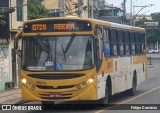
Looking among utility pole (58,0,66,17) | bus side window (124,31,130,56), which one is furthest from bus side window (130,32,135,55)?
utility pole (58,0,66,17)

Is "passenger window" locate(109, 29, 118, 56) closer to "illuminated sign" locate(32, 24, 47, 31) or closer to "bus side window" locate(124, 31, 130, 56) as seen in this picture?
"bus side window" locate(124, 31, 130, 56)

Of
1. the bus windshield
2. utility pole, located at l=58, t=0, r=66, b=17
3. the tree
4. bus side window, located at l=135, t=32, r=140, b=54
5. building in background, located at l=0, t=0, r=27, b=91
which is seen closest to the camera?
the bus windshield

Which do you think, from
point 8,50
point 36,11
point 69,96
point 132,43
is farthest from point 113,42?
point 36,11

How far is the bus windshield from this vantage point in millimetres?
16812

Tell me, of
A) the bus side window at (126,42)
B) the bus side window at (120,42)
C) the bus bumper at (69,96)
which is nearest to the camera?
the bus bumper at (69,96)

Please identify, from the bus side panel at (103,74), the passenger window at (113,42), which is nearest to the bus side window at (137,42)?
the passenger window at (113,42)

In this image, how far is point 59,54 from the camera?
666 inches

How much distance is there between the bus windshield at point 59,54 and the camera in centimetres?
1681

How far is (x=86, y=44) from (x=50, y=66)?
1332 mm

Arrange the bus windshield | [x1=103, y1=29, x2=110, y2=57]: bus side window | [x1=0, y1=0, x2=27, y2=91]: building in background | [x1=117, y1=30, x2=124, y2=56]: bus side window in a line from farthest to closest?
[x1=0, y1=0, x2=27, y2=91]: building in background → [x1=117, y1=30, x2=124, y2=56]: bus side window → [x1=103, y1=29, x2=110, y2=57]: bus side window → the bus windshield

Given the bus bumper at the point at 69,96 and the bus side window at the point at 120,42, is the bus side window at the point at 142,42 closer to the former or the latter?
the bus side window at the point at 120,42

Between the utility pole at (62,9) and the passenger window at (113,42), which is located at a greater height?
the utility pole at (62,9)

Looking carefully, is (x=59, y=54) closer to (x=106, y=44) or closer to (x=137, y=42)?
(x=106, y=44)

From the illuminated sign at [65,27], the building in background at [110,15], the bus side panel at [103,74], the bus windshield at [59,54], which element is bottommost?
the bus side panel at [103,74]
